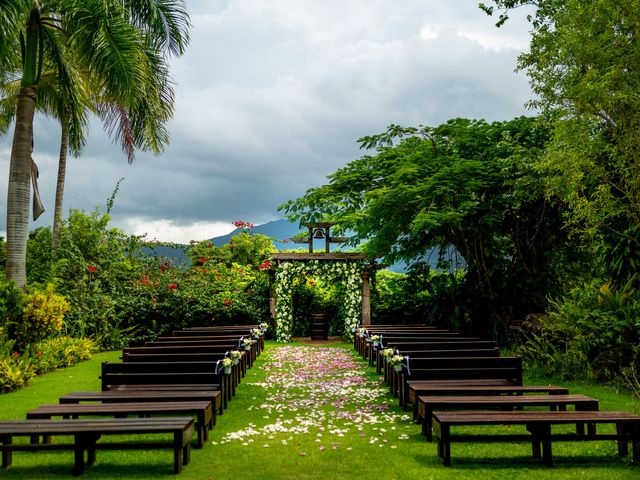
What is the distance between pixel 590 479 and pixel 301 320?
644 inches

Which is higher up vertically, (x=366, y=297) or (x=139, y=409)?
(x=366, y=297)

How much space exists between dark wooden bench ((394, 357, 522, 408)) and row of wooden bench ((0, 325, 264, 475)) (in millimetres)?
2757

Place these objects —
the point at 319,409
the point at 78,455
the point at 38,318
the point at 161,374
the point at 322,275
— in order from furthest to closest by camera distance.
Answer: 1. the point at 322,275
2. the point at 38,318
3. the point at 319,409
4. the point at 161,374
5. the point at 78,455

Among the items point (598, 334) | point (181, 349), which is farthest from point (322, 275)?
point (598, 334)

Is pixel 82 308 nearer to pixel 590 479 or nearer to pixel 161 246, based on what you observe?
pixel 161 246

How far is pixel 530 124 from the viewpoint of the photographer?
1761 cm

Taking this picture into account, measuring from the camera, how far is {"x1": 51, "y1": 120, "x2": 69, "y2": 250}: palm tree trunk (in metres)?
21.0

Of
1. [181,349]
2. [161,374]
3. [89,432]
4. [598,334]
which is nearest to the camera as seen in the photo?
[89,432]

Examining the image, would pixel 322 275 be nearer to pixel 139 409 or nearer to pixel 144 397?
pixel 144 397

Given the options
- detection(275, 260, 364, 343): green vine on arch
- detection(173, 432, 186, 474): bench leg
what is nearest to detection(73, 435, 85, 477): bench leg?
detection(173, 432, 186, 474): bench leg

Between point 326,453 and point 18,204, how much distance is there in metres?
10.7

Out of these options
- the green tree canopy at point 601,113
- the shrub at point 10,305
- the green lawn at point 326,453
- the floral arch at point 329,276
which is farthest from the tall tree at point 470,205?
the shrub at point 10,305

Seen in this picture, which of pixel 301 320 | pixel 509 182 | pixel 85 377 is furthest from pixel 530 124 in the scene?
pixel 85 377

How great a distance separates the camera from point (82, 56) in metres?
13.5
